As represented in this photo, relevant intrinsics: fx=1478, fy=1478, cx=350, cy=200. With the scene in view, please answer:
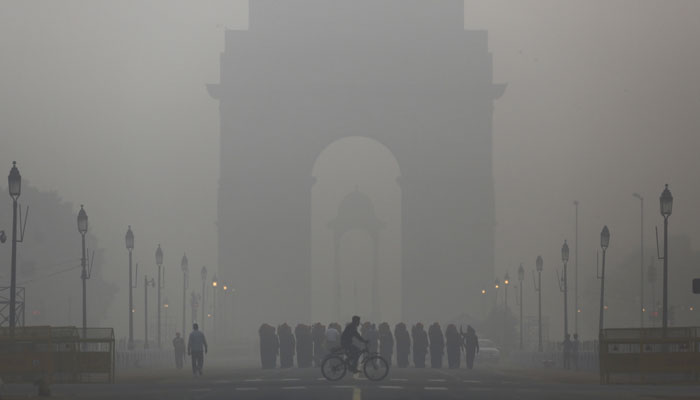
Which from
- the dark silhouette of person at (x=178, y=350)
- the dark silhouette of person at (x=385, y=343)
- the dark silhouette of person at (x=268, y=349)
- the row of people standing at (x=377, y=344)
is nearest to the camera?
the dark silhouette of person at (x=385, y=343)

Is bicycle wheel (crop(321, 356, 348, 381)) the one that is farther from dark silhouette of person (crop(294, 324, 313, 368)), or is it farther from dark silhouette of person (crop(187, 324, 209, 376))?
dark silhouette of person (crop(294, 324, 313, 368))

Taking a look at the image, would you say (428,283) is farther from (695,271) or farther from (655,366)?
(655,366)

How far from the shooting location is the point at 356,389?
2752 cm

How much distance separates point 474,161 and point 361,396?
75448 mm

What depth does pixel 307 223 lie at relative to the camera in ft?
332

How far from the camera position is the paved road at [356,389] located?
25.9m

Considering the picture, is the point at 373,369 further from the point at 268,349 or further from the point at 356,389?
the point at 268,349

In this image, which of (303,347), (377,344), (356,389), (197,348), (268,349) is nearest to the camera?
(356,389)

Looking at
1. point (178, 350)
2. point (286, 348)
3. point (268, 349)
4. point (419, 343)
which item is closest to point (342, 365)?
point (268, 349)

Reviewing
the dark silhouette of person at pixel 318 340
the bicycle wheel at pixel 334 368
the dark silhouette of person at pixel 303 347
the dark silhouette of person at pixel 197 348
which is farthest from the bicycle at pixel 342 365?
the dark silhouette of person at pixel 303 347

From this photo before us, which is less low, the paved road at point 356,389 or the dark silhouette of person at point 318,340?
the dark silhouette of person at point 318,340

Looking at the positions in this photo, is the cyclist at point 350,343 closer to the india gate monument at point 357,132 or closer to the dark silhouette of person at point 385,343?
the dark silhouette of person at point 385,343

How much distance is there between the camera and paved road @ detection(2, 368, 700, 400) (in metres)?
25.9

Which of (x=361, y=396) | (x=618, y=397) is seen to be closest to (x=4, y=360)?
(x=361, y=396)
